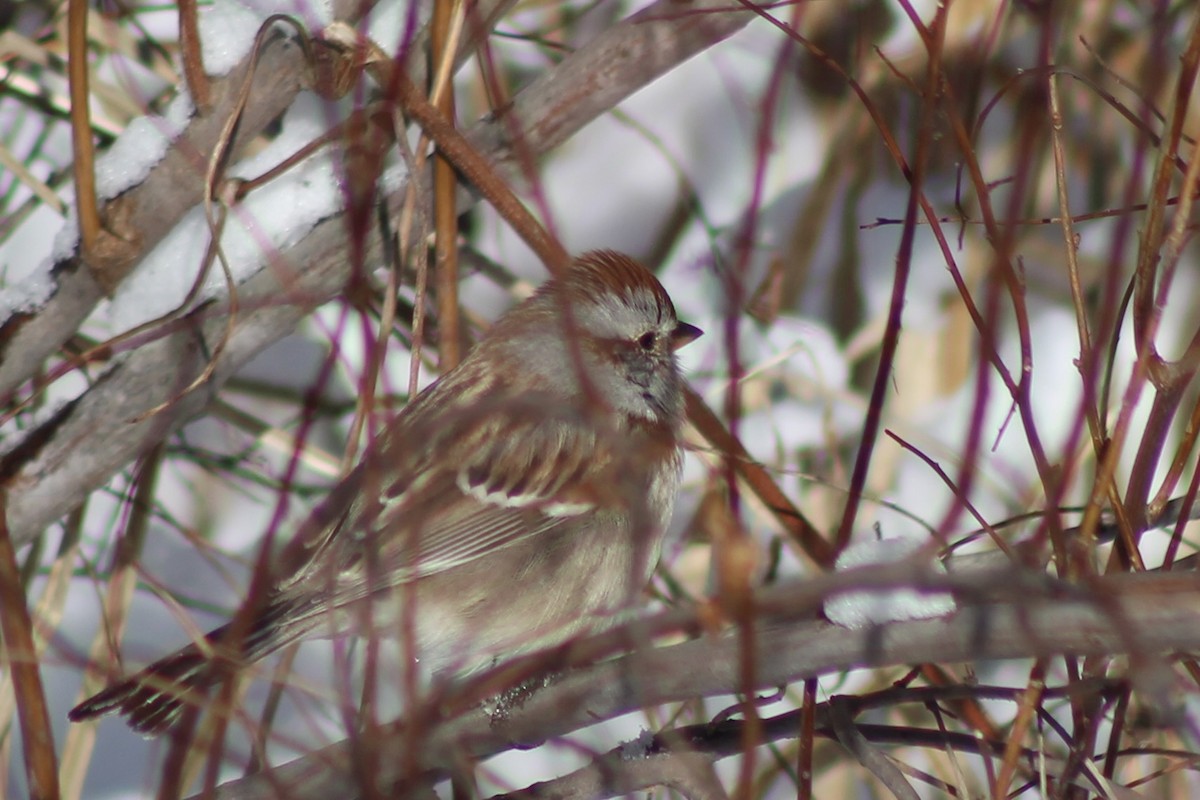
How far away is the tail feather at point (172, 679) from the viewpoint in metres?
2.12

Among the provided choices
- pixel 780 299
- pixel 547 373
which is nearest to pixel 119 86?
pixel 547 373

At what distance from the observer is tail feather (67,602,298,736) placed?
2119 millimetres

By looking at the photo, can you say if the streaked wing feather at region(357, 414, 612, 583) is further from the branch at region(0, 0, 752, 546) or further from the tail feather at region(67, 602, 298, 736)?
the branch at region(0, 0, 752, 546)

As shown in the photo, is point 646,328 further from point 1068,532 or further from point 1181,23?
point 1181,23

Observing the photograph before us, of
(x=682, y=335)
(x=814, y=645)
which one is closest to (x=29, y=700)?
(x=814, y=645)

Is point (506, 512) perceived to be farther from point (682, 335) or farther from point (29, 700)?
point (29, 700)

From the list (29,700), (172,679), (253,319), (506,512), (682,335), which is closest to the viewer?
(29,700)

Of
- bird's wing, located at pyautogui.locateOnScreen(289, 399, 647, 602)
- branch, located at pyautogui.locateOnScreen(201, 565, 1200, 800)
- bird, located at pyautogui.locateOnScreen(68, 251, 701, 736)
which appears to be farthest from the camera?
bird's wing, located at pyautogui.locateOnScreen(289, 399, 647, 602)

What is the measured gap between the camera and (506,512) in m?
2.64

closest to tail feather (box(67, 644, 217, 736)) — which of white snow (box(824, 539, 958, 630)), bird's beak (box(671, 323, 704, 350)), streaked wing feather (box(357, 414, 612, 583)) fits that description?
streaked wing feather (box(357, 414, 612, 583))

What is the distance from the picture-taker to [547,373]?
9.50 feet

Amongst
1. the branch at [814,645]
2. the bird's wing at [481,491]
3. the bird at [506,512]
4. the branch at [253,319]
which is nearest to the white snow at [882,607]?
the branch at [814,645]

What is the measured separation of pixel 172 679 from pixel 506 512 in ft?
2.50

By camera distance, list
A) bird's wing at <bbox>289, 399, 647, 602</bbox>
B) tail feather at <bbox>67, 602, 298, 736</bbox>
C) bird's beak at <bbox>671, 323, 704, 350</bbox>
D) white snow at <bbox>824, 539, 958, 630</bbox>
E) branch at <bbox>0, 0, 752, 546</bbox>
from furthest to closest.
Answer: bird's beak at <bbox>671, 323, 704, 350</bbox>
branch at <bbox>0, 0, 752, 546</bbox>
bird's wing at <bbox>289, 399, 647, 602</bbox>
tail feather at <bbox>67, 602, 298, 736</bbox>
white snow at <bbox>824, 539, 958, 630</bbox>
